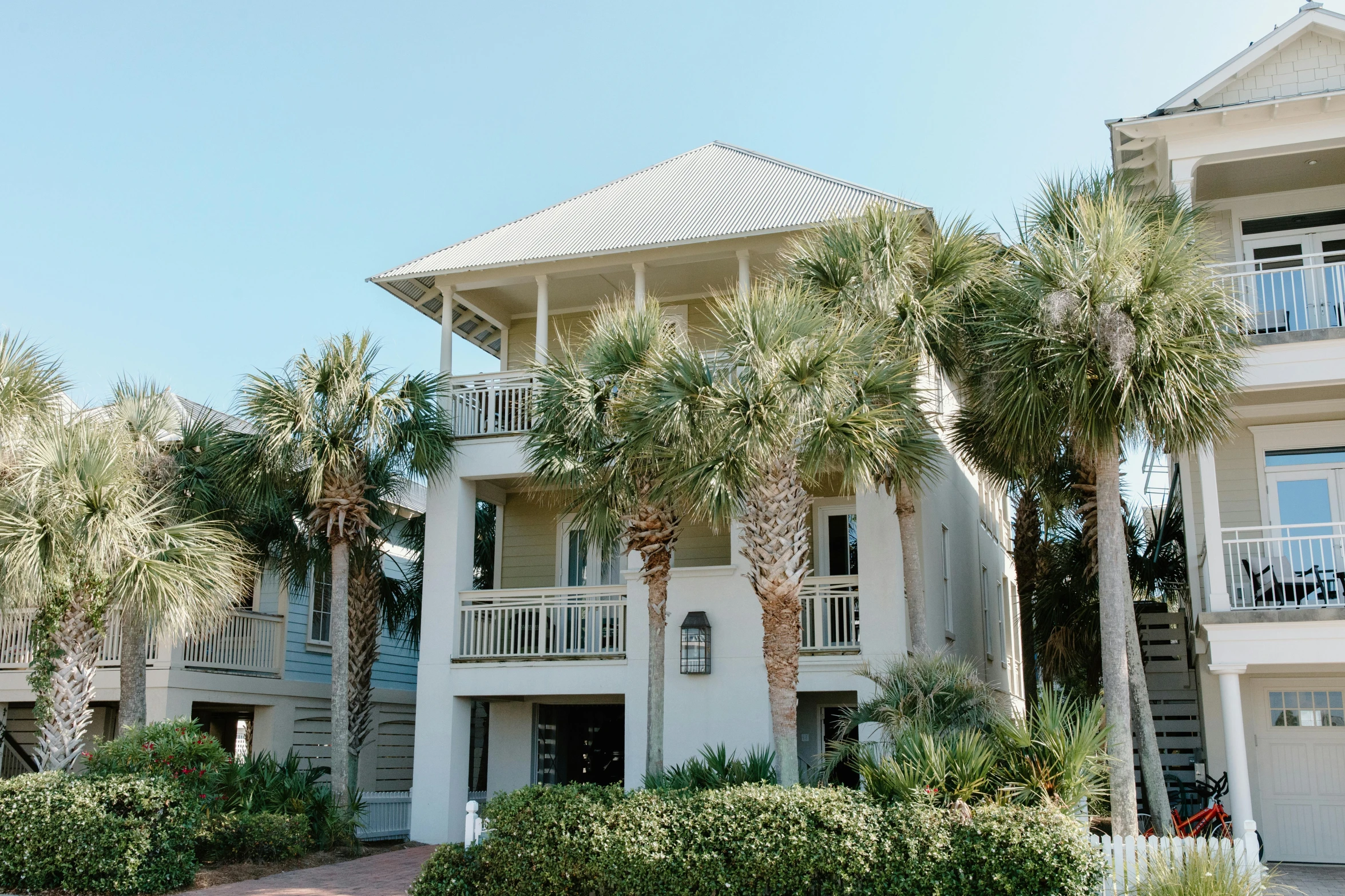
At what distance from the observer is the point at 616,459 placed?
1363cm

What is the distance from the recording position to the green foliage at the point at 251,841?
563 inches

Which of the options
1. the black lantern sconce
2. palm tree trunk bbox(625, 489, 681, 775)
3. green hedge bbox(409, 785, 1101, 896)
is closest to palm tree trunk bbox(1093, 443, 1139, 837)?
green hedge bbox(409, 785, 1101, 896)

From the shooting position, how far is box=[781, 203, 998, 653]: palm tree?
44.3 feet

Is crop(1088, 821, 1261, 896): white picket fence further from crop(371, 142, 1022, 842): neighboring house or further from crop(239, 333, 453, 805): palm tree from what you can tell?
crop(239, 333, 453, 805): palm tree

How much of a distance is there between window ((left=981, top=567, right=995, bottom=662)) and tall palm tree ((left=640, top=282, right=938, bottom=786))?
10.6 m

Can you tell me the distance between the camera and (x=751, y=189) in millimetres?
18922

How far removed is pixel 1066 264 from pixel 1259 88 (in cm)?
603

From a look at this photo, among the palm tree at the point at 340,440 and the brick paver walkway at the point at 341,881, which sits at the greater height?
the palm tree at the point at 340,440

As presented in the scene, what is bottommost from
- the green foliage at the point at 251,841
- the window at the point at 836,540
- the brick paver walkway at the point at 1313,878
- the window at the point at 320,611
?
the brick paver walkway at the point at 1313,878

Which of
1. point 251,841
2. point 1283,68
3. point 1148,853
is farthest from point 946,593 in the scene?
point 251,841

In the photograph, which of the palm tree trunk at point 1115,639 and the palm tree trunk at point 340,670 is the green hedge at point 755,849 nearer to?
the palm tree trunk at point 1115,639

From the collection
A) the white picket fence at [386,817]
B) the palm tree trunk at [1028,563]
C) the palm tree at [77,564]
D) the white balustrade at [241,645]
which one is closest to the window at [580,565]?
the white picket fence at [386,817]

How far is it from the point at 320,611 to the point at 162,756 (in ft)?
29.7

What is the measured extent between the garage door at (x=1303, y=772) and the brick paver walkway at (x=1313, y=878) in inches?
12.3
